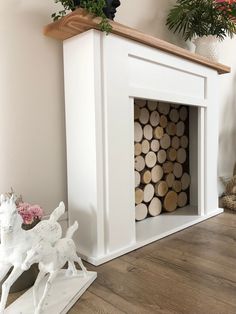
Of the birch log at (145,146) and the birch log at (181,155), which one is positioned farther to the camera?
the birch log at (181,155)

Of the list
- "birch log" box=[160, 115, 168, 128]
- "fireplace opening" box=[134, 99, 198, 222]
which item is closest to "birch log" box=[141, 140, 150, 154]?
"fireplace opening" box=[134, 99, 198, 222]

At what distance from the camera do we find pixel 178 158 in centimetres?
240

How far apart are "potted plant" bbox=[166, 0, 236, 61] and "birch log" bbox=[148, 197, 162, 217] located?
1140 millimetres

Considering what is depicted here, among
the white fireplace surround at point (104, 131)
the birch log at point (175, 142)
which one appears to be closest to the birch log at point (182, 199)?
the birch log at point (175, 142)

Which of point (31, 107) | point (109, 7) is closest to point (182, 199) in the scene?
point (31, 107)

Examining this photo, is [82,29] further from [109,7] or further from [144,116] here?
[144,116]

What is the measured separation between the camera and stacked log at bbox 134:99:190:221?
2094 mm

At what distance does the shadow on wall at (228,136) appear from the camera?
2869 mm

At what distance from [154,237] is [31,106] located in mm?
1018

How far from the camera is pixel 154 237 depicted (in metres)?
1.74

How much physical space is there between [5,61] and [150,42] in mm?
765

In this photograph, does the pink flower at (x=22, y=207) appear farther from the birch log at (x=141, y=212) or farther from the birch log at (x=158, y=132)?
the birch log at (x=158, y=132)

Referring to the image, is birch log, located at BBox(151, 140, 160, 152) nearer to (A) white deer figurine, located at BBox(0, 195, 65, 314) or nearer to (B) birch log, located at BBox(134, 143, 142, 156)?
(B) birch log, located at BBox(134, 143, 142, 156)

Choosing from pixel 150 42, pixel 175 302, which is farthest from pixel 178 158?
pixel 175 302
